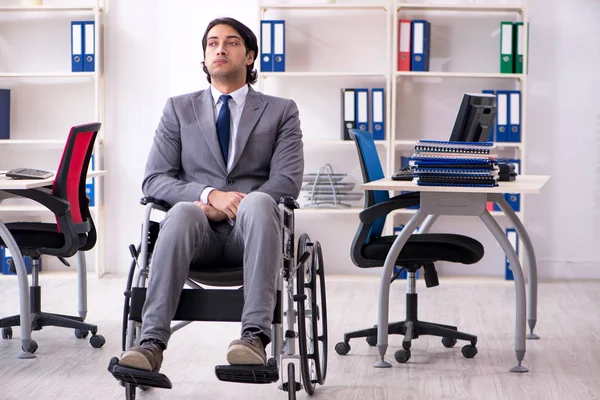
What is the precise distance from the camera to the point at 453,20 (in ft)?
17.8

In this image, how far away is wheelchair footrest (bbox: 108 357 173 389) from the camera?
2.40m

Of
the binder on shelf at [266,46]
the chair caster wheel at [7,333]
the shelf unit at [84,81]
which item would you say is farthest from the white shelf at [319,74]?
the chair caster wheel at [7,333]

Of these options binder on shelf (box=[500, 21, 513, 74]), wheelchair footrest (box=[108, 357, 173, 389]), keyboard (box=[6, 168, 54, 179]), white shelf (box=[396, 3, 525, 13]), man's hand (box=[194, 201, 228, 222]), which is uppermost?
white shelf (box=[396, 3, 525, 13])

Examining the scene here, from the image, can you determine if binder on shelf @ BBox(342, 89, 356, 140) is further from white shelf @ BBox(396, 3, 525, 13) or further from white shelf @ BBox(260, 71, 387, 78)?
white shelf @ BBox(396, 3, 525, 13)

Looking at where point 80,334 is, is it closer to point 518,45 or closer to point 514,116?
point 514,116

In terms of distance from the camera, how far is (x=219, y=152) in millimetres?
3068

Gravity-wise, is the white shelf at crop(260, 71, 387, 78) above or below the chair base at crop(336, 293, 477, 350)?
above

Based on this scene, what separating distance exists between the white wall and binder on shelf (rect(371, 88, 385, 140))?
1.01 feet

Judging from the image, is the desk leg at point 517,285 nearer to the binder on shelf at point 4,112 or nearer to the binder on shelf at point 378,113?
the binder on shelf at point 378,113

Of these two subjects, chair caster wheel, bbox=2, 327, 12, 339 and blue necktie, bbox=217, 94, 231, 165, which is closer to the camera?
blue necktie, bbox=217, 94, 231, 165

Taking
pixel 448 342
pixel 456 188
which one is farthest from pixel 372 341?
pixel 456 188

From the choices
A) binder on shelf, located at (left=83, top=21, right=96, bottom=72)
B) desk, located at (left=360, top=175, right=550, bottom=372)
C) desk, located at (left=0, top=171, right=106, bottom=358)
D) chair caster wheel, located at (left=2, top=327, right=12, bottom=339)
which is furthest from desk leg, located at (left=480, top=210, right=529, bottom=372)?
binder on shelf, located at (left=83, top=21, right=96, bottom=72)

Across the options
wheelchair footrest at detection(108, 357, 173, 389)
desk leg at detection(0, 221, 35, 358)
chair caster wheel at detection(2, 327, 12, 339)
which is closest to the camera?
wheelchair footrest at detection(108, 357, 173, 389)

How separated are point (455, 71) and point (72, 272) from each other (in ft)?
8.79
